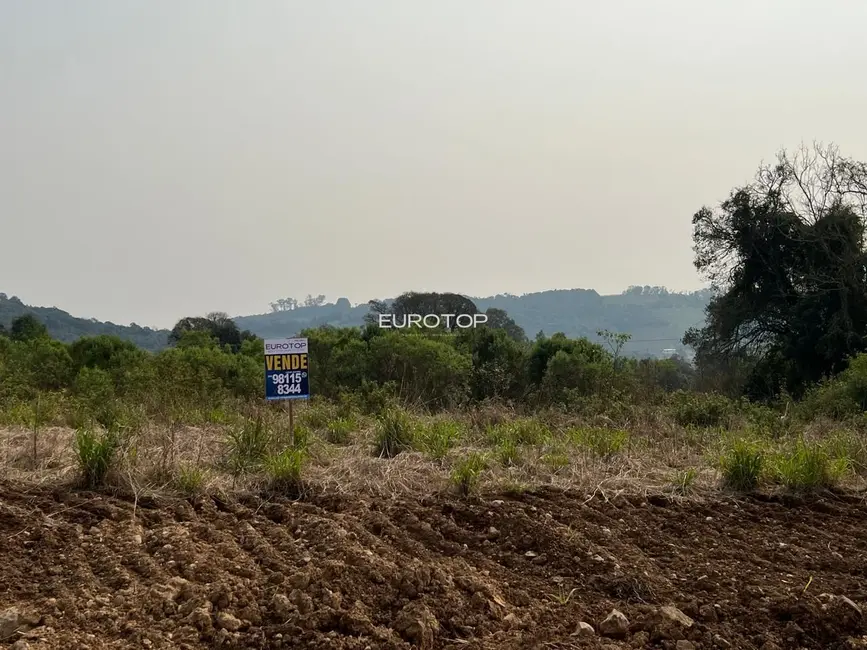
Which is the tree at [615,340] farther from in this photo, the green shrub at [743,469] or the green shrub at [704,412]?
the green shrub at [743,469]

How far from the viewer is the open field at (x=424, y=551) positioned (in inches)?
120

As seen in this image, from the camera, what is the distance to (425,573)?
346 centimetres

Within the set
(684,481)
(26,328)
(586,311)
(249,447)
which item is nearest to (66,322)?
(26,328)

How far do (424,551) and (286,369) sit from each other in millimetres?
3462

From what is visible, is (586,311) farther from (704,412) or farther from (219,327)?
(704,412)

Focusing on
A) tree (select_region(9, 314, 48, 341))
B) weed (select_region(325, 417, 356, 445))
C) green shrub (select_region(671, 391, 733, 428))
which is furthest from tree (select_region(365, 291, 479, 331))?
weed (select_region(325, 417, 356, 445))

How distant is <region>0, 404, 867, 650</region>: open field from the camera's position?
3.05 metres

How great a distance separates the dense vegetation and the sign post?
0.37 m

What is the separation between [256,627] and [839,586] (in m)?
2.92

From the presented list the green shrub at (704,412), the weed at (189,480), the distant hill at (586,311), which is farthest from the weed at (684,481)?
the distant hill at (586,311)

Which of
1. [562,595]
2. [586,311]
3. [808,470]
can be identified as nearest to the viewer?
[562,595]

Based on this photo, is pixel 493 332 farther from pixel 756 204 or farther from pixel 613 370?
pixel 756 204

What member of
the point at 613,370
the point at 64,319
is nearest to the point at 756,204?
the point at 613,370

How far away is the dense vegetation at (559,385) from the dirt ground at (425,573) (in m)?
0.70
